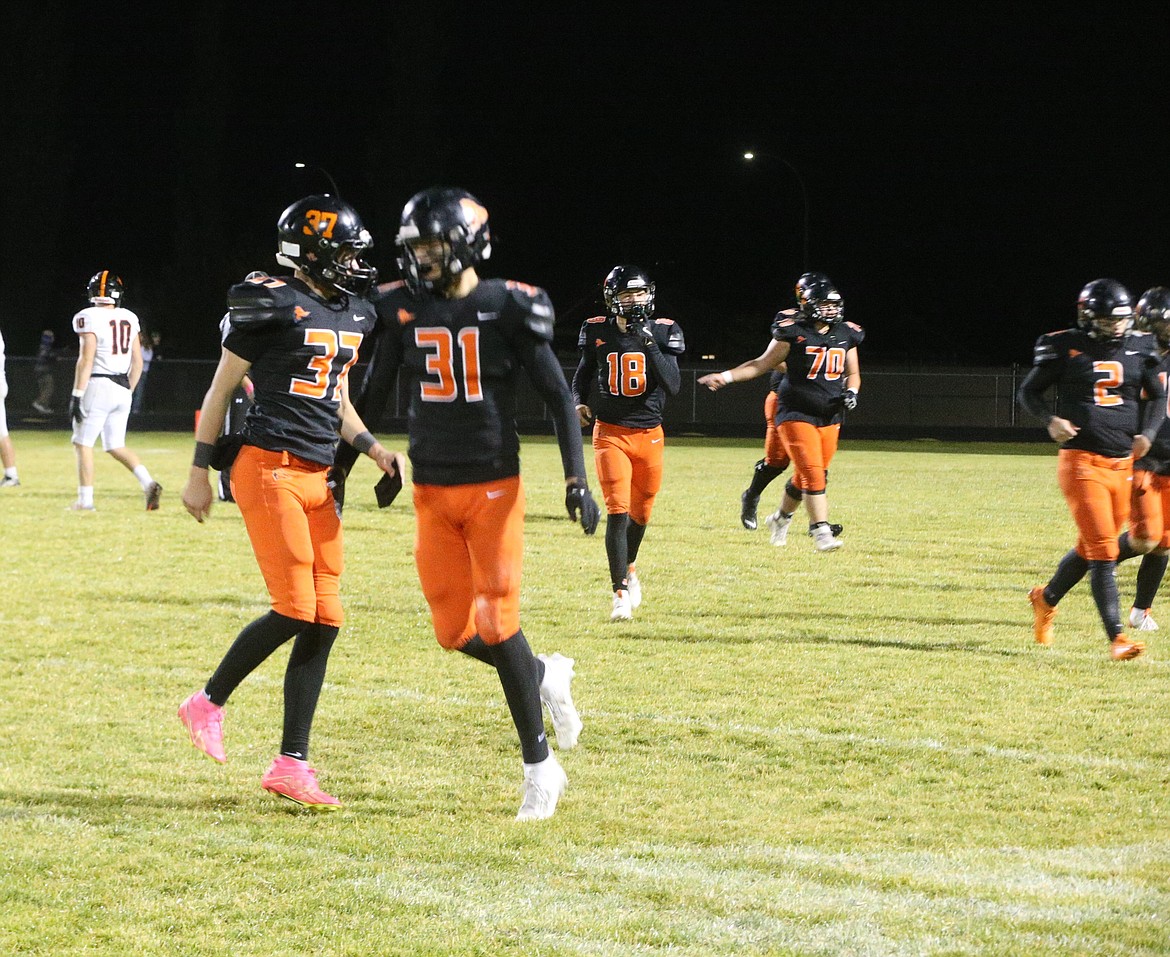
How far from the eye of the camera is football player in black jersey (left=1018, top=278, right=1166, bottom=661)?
747cm

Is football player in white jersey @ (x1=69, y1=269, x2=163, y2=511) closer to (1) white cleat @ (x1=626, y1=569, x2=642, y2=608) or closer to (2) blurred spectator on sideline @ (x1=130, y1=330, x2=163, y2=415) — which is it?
(1) white cleat @ (x1=626, y1=569, x2=642, y2=608)

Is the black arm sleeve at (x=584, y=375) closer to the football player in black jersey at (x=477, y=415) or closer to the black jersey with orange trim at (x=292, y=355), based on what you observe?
the black jersey with orange trim at (x=292, y=355)

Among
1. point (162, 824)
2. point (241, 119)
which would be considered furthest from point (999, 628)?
point (241, 119)

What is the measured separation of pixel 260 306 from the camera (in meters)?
4.91

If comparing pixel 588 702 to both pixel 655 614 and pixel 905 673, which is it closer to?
pixel 905 673

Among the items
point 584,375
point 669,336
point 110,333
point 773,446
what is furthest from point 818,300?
point 110,333

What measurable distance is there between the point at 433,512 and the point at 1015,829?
2.04 m

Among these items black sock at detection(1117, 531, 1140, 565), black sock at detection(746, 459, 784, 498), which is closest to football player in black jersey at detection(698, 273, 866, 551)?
black sock at detection(746, 459, 784, 498)

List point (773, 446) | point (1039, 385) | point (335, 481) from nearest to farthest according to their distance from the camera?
point (335, 481) → point (1039, 385) → point (773, 446)

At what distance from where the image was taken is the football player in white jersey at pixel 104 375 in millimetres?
13469

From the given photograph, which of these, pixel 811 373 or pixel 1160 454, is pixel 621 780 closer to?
pixel 1160 454

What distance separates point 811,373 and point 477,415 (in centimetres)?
748

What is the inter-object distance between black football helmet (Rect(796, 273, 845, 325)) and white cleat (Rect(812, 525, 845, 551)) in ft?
5.37

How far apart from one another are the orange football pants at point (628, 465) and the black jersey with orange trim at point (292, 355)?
3.76 metres
